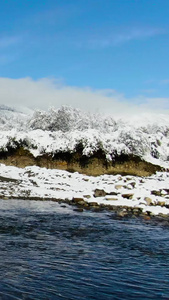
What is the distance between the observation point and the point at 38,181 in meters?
29.1

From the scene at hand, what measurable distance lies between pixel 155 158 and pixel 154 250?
31092mm

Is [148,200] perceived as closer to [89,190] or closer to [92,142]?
[89,190]

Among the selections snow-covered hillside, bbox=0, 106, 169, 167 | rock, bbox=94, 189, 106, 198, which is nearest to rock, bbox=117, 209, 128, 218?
rock, bbox=94, 189, 106, 198

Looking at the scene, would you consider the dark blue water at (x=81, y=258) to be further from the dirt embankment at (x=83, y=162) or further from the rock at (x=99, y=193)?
the dirt embankment at (x=83, y=162)

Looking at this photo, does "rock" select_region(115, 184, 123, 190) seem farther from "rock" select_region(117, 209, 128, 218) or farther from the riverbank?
"rock" select_region(117, 209, 128, 218)

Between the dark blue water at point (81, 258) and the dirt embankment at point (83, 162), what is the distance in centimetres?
1775

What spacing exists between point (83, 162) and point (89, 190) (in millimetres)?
9891

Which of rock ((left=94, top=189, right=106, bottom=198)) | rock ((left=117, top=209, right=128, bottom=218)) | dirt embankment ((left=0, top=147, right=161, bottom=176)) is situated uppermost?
dirt embankment ((left=0, top=147, right=161, bottom=176))

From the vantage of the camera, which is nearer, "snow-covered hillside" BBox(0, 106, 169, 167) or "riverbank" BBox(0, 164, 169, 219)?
"riverbank" BBox(0, 164, 169, 219)

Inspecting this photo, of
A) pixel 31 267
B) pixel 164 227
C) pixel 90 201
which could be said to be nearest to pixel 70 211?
pixel 90 201

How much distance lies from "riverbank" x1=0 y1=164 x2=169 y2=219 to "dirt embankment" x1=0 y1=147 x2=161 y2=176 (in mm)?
2371

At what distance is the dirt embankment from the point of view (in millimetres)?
35688

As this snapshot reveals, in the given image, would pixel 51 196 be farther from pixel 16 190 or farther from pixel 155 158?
Result: pixel 155 158

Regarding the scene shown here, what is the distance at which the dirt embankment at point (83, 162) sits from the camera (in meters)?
35.7
